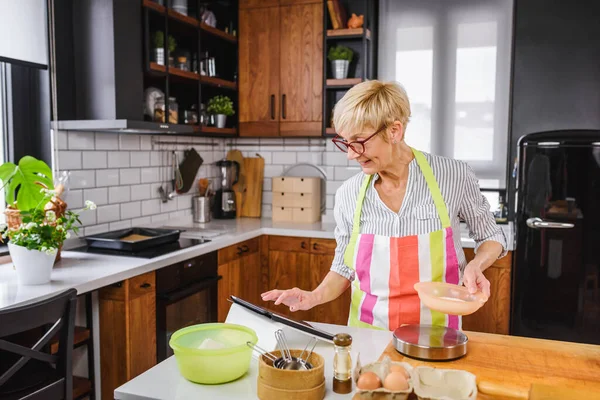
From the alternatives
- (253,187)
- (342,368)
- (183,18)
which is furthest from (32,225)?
(253,187)

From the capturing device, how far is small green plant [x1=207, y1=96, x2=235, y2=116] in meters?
4.37

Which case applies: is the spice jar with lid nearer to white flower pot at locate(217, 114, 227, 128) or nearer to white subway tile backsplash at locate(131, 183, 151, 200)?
white subway tile backsplash at locate(131, 183, 151, 200)

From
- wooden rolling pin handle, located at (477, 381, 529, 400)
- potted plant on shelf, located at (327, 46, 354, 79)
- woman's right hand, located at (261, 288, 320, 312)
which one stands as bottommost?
wooden rolling pin handle, located at (477, 381, 529, 400)

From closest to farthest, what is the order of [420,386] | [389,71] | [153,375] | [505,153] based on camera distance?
[420,386] < [153,375] < [505,153] < [389,71]

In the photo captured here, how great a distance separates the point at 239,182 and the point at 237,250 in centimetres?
114

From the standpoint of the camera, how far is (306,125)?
4355 mm

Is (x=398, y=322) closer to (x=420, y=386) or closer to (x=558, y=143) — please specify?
(x=420, y=386)

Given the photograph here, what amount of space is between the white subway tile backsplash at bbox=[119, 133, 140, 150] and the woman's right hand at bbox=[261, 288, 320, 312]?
2.24 metres

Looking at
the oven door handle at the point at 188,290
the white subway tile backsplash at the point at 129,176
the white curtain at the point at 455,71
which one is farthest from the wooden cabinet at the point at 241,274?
the white curtain at the point at 455,71

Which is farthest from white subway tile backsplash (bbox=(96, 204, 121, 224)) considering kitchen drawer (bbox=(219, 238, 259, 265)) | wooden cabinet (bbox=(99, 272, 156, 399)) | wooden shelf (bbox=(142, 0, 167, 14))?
wooden shelf (bbox=(142, 0, 167, 14))

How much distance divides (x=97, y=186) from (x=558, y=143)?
8.81 ft

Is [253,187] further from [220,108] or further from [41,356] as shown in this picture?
[41,356]

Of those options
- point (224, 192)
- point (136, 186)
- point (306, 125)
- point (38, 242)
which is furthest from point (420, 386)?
point (224, 192)

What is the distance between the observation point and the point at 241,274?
3.88m
